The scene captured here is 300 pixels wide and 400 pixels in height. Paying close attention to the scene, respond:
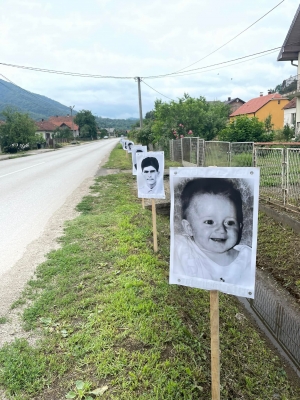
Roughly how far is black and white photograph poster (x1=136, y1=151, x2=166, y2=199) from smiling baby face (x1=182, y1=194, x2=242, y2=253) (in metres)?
3.14

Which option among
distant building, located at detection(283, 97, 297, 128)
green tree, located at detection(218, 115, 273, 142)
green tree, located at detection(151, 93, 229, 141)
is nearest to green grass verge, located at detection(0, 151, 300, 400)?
green tree, located at detection(218, 115, 273, 142)

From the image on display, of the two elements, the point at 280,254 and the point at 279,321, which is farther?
the point at 280,254

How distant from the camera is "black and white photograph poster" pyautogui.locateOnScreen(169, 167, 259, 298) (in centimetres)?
187

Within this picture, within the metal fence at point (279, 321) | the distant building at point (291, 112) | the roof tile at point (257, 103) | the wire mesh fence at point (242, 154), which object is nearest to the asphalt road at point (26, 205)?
the metal fence at point (279, 321)

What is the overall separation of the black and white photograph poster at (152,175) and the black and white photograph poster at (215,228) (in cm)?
309

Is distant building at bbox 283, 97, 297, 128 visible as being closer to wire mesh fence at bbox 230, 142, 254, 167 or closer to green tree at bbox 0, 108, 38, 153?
wire mesh fence at bbox 230, 142, 254, 167

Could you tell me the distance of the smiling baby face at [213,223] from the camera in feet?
6.34

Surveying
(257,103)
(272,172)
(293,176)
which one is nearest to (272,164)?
(272,172)

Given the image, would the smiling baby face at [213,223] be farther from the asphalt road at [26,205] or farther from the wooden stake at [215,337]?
the asphalt road at [26,205]

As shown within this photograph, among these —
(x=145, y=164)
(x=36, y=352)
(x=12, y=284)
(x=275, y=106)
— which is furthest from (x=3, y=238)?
(x=275, y=106)

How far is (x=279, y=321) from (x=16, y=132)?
127 feet

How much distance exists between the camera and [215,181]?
195 centimetres

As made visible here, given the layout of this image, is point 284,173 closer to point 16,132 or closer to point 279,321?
point 279,321

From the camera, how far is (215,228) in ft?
6.51
